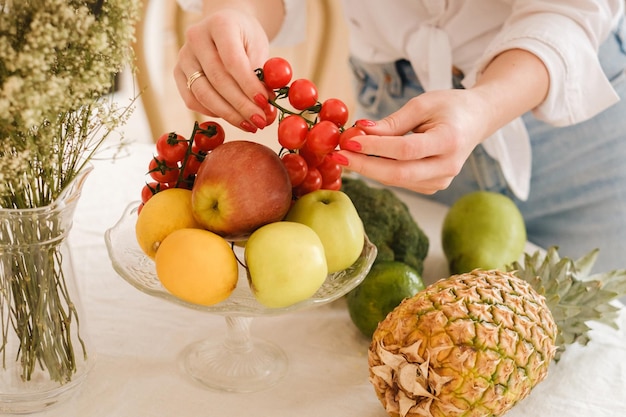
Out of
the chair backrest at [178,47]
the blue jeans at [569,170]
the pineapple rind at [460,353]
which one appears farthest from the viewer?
the chair backrest at [178,47]

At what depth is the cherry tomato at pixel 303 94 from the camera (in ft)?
2.30

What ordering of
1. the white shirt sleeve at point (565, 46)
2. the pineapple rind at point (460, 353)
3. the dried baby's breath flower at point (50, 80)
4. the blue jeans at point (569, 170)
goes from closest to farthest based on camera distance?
the dried baby's breath flower at point (50, 80) < the pineapple rind at point (460, 353) < the white shirt sleeve at point (565, 46) < the blue jeans at point (569, 170)

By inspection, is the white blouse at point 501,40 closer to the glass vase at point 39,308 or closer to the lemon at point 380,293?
the lemon at point 380,293

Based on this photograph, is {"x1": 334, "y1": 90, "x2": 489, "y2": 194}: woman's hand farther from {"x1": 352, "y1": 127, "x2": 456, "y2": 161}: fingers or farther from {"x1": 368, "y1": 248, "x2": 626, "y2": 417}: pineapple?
{"x1": 368, "y1": 248, "x2": 626, "y2": 417}: pineapple

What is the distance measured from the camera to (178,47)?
6.59ft

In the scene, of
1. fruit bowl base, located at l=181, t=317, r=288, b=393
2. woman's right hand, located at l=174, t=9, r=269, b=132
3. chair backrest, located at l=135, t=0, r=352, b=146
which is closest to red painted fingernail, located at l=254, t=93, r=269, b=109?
woman's right hand, located at l=174, t=9, r=269, b=132

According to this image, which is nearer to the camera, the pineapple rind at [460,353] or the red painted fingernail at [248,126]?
the pineapple rind at [460,353]

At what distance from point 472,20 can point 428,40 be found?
0.26ft

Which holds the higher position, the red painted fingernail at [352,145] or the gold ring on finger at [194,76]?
the gold ring on finger at [194,76]

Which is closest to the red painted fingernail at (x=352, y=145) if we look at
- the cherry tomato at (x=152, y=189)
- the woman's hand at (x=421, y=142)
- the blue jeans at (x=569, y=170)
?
the woman's hand at (x=421, y=142)

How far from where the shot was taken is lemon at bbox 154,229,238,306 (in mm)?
626

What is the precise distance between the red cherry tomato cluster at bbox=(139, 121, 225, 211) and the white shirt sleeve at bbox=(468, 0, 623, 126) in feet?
1.36

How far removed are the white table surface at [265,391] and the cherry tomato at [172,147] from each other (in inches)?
7.3

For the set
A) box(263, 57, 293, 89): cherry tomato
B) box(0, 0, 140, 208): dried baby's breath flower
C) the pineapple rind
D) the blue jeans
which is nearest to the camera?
box(0, 0, 140, 208): dried baby's breath flower
